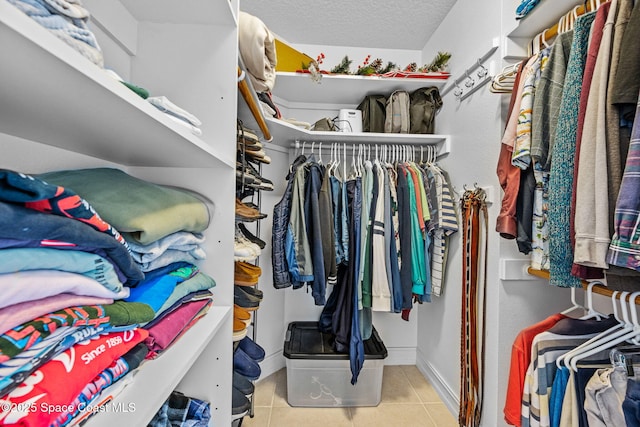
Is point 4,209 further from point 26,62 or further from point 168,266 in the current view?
point 168,266

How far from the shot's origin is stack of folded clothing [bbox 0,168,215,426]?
286 mm

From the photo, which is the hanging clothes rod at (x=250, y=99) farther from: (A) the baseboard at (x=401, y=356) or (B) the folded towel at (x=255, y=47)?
(A) the baseboard at (x=401, y=356)

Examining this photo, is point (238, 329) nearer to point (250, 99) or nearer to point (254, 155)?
point (254, 155)

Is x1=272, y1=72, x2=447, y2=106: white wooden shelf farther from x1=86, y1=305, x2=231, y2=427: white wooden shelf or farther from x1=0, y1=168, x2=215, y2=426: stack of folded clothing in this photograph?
x1=86, y1=305, x2=231, y2=427: white wooden shelf

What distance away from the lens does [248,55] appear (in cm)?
99

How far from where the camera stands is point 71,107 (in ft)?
1.19

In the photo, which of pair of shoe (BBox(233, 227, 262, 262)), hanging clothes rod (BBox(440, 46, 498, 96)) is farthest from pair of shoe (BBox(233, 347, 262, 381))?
hanging clothes rod (BBox(440, 46, 498, 96))

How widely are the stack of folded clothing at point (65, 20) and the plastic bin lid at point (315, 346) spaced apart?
5.33 ft

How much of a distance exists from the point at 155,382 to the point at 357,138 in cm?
166

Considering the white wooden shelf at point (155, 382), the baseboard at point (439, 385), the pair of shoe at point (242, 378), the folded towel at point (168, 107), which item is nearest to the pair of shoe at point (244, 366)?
the pair of shoe at point (242, 378)

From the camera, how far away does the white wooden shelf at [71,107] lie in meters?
0.24

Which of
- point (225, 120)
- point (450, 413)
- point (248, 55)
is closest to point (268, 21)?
point (248, 55)

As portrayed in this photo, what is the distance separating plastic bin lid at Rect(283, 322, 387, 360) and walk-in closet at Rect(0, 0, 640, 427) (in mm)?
21

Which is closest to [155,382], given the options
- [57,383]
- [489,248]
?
[57,383]
